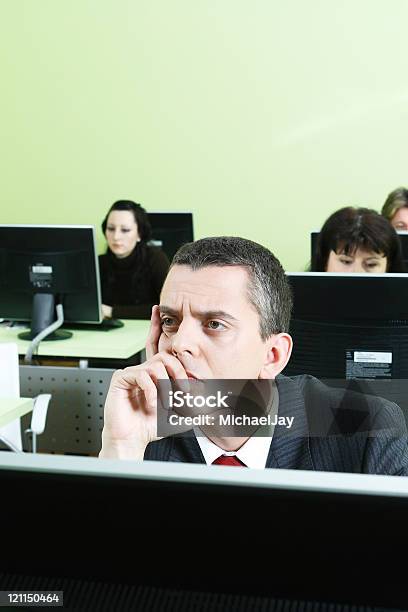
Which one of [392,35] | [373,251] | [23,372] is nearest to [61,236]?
[23,372]

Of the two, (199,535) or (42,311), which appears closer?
(199,535)

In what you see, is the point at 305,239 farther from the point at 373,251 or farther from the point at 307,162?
the point at 373,251

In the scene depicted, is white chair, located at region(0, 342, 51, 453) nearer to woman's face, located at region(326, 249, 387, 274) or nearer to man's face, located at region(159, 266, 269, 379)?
woman's face, located at region(326, 249, 387, 274)

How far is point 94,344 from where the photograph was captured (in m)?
3.60

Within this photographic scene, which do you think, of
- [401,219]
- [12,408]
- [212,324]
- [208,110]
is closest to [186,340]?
[212,324]

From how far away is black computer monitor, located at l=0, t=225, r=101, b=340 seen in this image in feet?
11.5

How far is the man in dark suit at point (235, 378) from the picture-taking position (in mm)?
1241

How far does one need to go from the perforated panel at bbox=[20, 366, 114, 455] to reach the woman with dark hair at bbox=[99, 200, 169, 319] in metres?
1.22

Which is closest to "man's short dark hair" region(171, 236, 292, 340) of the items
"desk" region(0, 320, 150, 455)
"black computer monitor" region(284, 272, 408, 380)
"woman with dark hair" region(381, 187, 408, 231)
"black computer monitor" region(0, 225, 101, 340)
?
"black computer monitor" region(284, 272, 408, 380)

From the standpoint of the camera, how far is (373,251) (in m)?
2.72

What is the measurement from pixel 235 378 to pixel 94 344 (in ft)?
7.70

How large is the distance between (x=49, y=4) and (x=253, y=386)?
5161 millimetres

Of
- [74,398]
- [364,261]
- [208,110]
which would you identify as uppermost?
[208,110]

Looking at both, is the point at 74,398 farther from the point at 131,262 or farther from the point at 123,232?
the point at 123,232
